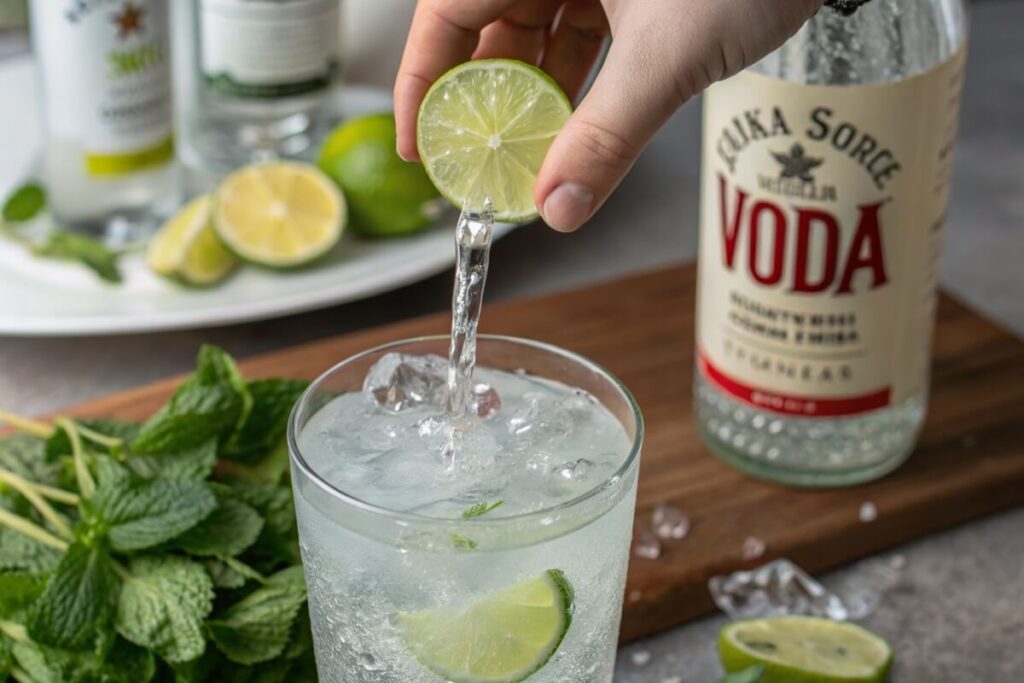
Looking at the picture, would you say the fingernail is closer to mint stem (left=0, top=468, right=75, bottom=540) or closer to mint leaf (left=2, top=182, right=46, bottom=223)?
mint stem (left=0, top=468, right=75, bottom=540)

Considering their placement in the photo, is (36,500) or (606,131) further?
(36,500)

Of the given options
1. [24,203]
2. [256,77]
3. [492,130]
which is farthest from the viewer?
[256,77]

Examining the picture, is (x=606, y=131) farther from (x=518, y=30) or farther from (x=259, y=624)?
(x=259, y=624)

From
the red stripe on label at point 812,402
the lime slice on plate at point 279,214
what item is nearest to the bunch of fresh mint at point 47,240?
the lime slice on plate at point 279,214

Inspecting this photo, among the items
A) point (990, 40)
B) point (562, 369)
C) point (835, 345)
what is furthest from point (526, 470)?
point (990, 40)

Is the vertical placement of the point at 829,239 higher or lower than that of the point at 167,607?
higher

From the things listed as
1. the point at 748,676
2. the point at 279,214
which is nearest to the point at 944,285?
the point at 279,214

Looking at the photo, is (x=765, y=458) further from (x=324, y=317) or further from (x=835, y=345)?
(x=324, y=317)
